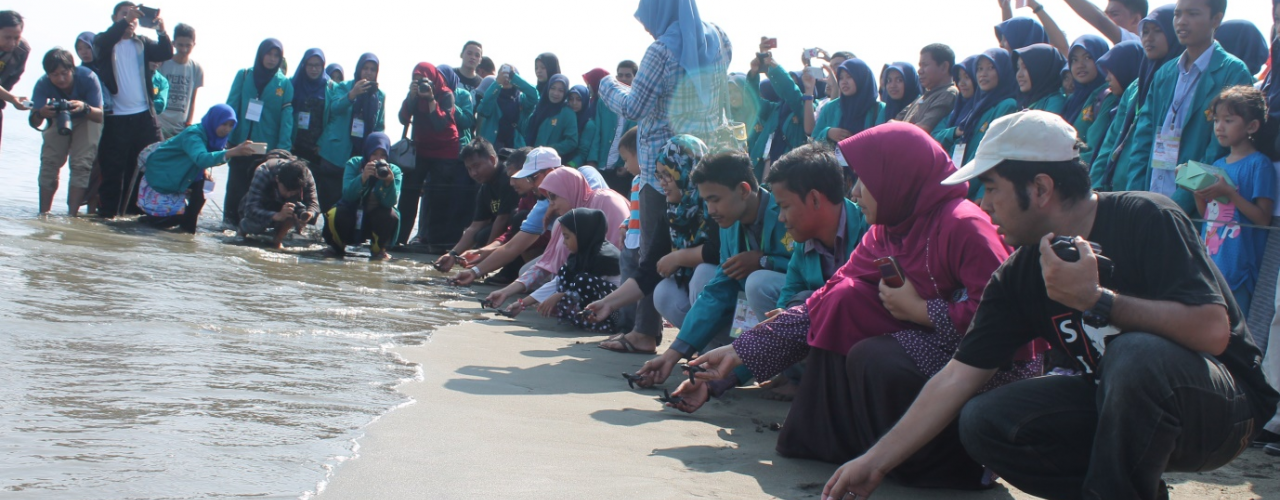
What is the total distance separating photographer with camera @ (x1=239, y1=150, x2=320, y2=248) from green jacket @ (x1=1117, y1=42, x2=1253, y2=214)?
237 inches

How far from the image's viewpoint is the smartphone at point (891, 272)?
8.59 feet

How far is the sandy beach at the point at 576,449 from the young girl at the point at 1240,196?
30.9 inches

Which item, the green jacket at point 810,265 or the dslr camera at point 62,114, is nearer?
the green jacket at point 810,265

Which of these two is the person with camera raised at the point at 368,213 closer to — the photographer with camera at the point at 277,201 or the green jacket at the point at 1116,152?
the photographer with camera at the point at 277,201

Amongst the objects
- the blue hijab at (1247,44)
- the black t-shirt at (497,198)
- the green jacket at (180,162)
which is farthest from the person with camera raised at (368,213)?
the blue hijab at (1247,44)

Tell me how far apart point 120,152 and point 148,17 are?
1201 millimetres

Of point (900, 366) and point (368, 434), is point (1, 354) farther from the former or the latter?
point (900, 366)

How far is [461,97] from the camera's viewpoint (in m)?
10.0

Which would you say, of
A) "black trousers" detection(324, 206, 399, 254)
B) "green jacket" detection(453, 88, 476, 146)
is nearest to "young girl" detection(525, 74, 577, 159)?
"green jacket" detection(453, 88, 476, 146)

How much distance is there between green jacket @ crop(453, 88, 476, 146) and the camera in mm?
9797

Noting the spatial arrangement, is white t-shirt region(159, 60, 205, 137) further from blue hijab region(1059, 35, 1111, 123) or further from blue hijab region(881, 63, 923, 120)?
blue hijab region(1059, 35, 1111, 123)

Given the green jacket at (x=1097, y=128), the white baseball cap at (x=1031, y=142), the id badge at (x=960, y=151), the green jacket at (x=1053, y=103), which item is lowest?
the white baseball cap at (x=1031, y=142)

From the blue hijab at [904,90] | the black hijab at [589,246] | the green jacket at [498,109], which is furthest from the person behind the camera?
the green jacket at [498,109]

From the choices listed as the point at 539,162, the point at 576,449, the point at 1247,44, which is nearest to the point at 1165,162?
the point at 1247,44
